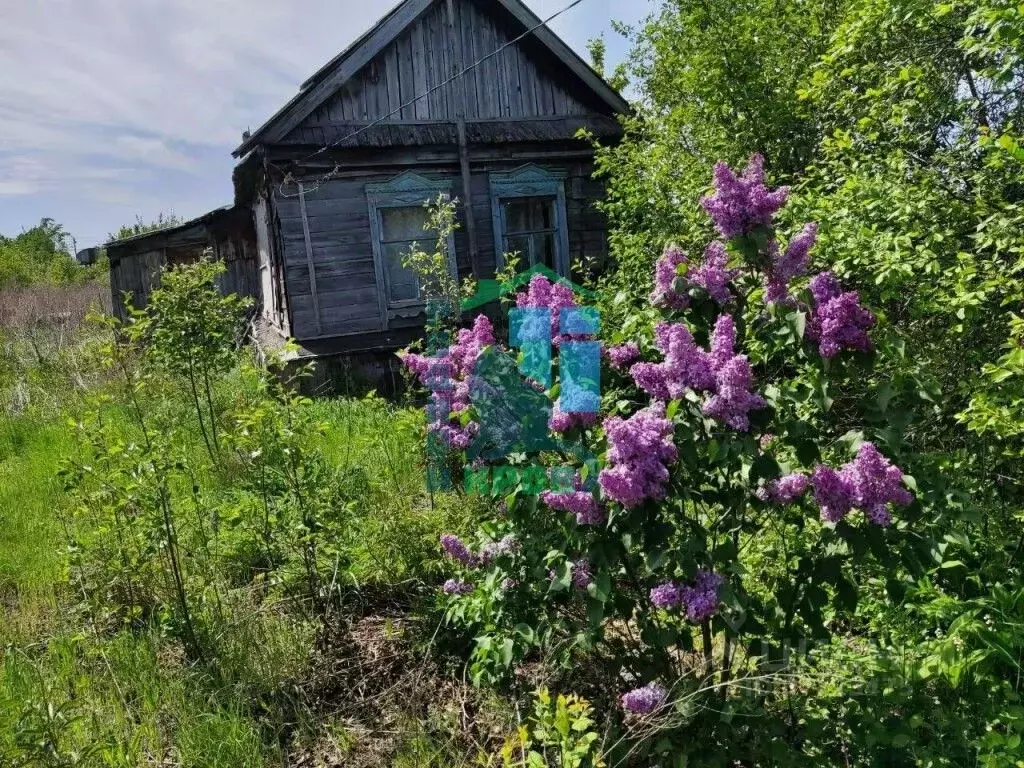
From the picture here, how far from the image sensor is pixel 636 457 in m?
1.85

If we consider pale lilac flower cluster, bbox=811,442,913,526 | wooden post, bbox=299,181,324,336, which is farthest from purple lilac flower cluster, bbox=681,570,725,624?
wooden post, bbox=299,181,324,336

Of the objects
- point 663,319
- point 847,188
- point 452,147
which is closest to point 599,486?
point 663,319

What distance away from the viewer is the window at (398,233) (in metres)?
9.71

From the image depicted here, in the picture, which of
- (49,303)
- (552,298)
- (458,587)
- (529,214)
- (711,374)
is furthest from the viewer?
(49,303)

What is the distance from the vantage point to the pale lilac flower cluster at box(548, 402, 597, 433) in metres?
2.09

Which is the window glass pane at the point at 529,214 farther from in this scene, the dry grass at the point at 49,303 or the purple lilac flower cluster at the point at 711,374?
the dry grass at the point at 49,303

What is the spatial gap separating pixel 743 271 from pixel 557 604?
4.41ft

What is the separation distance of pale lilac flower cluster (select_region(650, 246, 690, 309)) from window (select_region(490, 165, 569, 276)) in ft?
27.3

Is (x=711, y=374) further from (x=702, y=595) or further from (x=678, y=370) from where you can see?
(x=702, y=595)

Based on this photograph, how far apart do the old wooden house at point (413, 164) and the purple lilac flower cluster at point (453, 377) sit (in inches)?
255

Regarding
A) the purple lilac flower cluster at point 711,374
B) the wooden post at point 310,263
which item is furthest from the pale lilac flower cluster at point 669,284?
the wooden post at point 310,263

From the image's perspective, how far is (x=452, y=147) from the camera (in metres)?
10.0

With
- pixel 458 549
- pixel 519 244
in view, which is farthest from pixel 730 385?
pixel 519 244

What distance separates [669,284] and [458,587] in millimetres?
1516
